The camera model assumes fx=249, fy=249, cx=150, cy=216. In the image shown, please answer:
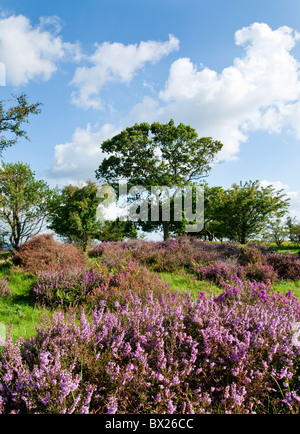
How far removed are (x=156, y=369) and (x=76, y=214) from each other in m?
16.7

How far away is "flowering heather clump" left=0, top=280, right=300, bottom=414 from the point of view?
1.84 metres

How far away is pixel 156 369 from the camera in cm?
220

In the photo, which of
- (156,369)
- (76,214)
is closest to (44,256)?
(156,369)

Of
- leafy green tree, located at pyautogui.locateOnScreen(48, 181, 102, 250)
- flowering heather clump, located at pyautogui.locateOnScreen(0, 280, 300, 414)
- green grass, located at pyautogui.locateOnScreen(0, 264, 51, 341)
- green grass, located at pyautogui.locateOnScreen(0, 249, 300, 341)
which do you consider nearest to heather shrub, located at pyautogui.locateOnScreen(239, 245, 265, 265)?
green grass, located at pyautogui.locateOnScreen(0, 249, 300, 341)

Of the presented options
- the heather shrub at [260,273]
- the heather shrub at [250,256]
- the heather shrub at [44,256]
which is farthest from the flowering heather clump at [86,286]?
the heather shrub at [250,256]

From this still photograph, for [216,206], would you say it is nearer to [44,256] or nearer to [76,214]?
[76,214]

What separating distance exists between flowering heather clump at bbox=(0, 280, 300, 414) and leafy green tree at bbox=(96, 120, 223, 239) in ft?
76.6

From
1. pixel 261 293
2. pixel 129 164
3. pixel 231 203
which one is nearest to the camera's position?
pixel 261 293

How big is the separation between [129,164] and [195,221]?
1006cm

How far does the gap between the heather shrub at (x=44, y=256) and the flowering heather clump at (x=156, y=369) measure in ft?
14.3

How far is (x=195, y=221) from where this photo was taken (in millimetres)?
29250

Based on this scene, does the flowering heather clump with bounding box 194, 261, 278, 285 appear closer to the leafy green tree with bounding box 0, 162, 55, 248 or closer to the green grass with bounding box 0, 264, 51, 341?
the green grass with bounding box 0, 264, 51, 341
